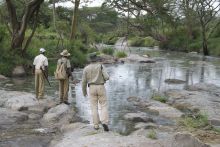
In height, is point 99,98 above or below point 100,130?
above

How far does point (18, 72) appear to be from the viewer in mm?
25891

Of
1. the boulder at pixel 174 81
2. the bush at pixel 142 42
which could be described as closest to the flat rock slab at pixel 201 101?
the boulder at pixel 174 81

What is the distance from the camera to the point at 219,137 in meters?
10.9

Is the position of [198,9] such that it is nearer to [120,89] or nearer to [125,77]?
[125,77]

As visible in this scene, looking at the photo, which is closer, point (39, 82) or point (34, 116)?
point (34, 116)

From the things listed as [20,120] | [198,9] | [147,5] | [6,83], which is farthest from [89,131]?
[198,9]

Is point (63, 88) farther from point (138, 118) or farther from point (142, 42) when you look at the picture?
point (142, 42)

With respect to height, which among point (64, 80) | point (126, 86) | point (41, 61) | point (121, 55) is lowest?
point (126, 86)

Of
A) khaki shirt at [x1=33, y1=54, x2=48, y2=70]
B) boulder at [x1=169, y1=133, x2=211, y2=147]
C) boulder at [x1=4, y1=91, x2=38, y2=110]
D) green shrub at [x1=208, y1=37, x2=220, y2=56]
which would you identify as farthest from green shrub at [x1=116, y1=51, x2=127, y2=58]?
boulder at [x1=169, y1=133, x2=211, y2=147]

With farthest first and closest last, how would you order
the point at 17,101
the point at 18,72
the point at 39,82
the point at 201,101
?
1. the point at 18,72
2. the point at 201,101
3. the point at 39,82
4. the point at 17,101

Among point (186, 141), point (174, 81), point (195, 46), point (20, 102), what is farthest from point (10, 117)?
point (195, 46)

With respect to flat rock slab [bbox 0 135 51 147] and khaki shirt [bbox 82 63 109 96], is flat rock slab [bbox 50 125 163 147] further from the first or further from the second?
khaki shirt [bbox 82 63 109 96]

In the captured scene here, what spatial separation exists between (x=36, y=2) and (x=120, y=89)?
24.0 feet

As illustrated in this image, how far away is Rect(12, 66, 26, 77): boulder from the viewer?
1014 inches
